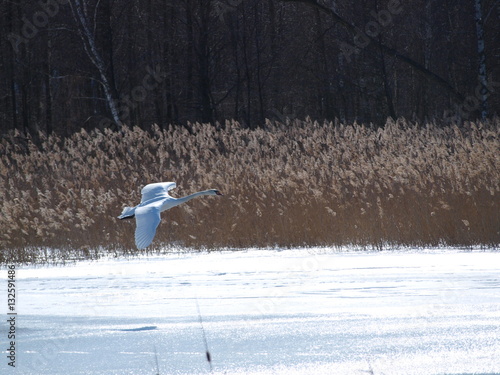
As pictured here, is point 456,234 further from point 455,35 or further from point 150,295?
point 455,35

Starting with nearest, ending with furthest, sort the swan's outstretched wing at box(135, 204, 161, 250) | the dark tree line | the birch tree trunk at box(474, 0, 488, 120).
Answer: the swan's outstretched wing at box(135, 204, 161, 250)
the birch tree trunk at box(474, 0, 488, 120)
the dark tree line

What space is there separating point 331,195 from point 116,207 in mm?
2178

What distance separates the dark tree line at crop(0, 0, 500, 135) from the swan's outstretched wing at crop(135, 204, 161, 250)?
11.0 metres

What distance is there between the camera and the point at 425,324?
4.21m

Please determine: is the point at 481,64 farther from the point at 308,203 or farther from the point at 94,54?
the point at 308,203

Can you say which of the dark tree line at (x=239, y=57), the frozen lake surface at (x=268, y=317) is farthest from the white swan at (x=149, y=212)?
the dark tree line at (x=239, y=57)

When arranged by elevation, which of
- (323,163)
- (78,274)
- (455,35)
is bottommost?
(78,274)

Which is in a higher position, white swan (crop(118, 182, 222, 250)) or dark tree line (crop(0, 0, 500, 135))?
dark tree line (crop(0, 0, 500, 135))

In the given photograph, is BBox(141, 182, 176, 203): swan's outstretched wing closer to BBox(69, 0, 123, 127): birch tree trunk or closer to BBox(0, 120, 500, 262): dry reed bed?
BBox(0, 120, 500, 262): dry reed bed

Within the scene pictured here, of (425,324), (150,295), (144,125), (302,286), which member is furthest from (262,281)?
(144,125)

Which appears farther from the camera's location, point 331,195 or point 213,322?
point 331,195

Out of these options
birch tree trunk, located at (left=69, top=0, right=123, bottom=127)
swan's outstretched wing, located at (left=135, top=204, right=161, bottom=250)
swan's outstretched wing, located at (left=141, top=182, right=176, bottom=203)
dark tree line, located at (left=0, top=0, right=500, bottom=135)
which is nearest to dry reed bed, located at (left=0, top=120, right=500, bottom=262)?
swan's outstretched wing, located at (left=141, top=182, right=176, bottom=203)

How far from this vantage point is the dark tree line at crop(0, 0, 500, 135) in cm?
1778

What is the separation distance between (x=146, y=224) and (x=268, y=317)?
4.35 feet
